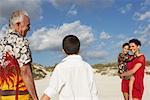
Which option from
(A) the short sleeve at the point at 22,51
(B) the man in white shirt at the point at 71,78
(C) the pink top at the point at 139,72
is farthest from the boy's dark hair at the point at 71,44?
(C) the pink top at the point at 139,72

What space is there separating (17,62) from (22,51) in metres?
0.16

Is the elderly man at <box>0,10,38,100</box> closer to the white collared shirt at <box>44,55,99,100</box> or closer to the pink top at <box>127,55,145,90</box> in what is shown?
the white collared shirt at <box>44,55,99,100</box>

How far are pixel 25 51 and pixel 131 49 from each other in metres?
3.74

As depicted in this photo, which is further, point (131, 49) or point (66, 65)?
point (131, 49)

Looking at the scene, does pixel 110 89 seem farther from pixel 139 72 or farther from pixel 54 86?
pixel 54 86

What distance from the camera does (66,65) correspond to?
599 cm

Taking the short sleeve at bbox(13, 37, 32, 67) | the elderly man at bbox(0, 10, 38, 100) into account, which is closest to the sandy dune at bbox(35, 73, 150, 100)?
the elderly man at bbox(0, 10, 38, 100)

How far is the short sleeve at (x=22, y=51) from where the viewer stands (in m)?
6.50

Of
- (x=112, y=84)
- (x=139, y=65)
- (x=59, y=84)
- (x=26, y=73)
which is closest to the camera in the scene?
(x=59, y=84)

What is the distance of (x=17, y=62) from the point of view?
6531 mm

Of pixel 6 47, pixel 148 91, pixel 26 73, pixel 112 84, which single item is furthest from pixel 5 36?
pixel 112 84

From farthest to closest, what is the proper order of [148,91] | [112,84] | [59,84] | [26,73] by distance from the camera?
[112,84] < [148,91] < [26,73] < [59,84]

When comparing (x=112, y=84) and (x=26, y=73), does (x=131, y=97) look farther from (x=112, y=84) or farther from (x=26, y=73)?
(x=112, y=84)

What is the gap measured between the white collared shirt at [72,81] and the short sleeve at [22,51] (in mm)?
658
